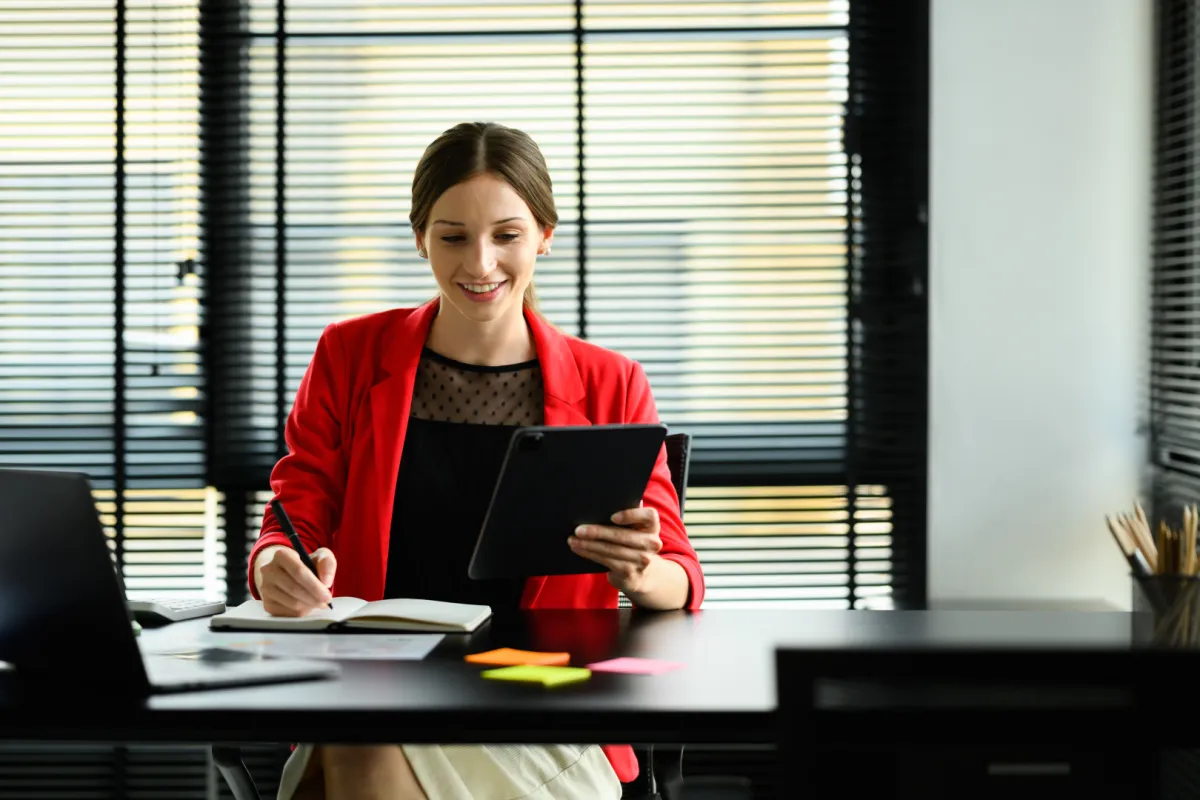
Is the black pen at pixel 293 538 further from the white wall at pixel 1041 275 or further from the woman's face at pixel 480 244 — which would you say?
the white wall at pixel 1041 275

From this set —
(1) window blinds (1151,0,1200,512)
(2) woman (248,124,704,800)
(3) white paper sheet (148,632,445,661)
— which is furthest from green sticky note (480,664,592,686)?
(1) window blinds (1151,0,1200,512)

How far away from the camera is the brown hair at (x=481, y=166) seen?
1997 millimetres

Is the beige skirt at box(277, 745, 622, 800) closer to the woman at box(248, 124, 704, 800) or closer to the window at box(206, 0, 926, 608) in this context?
the woman at box(248, 124, 704, 800)

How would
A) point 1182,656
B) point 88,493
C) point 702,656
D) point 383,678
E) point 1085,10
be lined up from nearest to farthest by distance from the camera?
point 1182,656, point 88,493, point 383,678, point 702,656, point 1085,10

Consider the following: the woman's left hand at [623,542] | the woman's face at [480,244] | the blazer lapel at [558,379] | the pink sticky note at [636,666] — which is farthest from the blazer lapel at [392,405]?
the pink sticky note at [636,666]

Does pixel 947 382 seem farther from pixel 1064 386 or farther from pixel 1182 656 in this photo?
pixel 1182 656

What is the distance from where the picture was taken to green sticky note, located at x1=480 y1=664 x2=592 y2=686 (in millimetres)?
1305

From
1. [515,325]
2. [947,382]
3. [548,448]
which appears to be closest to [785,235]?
[947,382]

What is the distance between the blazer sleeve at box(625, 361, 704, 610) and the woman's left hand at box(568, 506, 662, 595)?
0.18 meters

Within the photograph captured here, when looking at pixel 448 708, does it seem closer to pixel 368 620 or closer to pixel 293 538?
pixel 368 620

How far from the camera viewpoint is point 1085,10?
9.20 ft

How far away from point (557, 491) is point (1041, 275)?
1740 millimetres

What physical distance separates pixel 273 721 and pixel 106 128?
7.43ft

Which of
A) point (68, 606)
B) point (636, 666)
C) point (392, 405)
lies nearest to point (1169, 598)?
point (636, 666)
